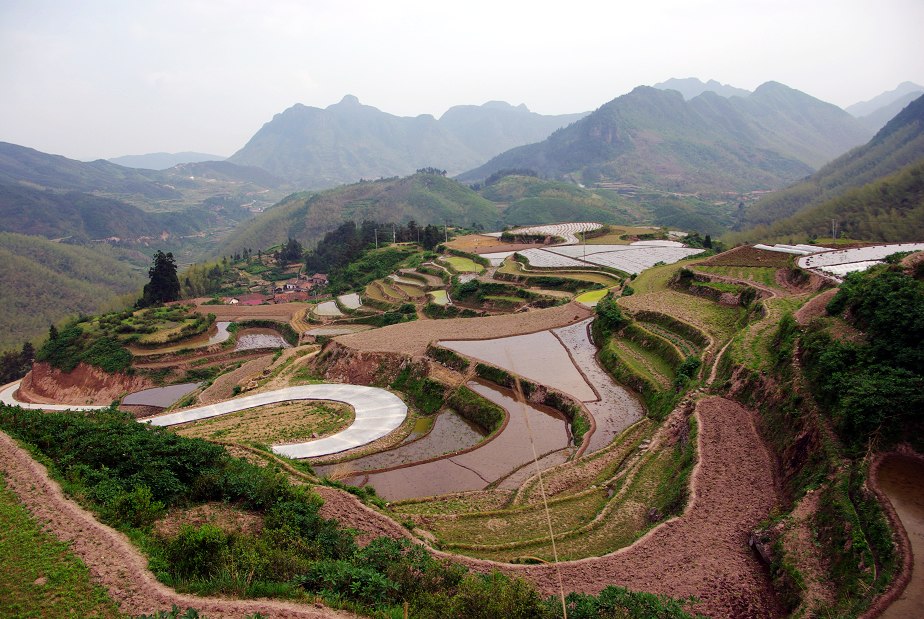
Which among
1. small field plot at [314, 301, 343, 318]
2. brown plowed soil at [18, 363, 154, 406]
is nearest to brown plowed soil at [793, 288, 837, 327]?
small field plot at [314, 301, 343, 318]

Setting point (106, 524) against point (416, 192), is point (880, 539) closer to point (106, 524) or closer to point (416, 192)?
point (106, 524)

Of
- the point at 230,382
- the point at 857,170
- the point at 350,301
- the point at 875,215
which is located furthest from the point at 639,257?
the point at 857,170

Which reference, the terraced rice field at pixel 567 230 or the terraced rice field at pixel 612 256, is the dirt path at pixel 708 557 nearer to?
the terraced rice field at pixel 612 256

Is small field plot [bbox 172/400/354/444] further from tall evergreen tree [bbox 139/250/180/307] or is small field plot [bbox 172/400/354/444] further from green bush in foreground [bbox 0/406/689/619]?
tall evergreen tree [bbox 139/250/180/307]

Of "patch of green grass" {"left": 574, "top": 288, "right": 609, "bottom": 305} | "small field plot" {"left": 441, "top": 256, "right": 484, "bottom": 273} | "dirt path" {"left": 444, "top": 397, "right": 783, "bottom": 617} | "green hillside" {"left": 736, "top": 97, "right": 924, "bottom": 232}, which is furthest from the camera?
"green hillside" {"left": 736, "top": 97, "right": 924, "bottom": 232}

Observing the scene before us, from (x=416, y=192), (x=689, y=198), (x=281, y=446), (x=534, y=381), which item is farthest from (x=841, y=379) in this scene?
(x=689, y=198)

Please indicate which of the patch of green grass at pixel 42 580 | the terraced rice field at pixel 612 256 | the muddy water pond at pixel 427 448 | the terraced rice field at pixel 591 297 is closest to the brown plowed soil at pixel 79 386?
the muddy water pond at pixel 427 448

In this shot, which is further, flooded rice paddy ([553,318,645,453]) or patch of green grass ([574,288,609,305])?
patch of green grass ([574,288,609,305])
